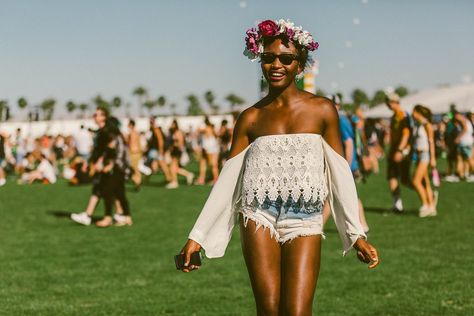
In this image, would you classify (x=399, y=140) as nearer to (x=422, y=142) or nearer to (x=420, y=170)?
(x=422, y=142)

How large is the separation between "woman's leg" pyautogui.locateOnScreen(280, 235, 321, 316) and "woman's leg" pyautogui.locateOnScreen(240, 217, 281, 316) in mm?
39

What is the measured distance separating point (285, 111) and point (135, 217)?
10575 mm

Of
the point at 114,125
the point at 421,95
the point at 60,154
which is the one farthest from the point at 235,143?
the point at 421,95

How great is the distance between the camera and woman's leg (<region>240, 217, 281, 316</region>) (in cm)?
424

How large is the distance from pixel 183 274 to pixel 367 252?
461 cm

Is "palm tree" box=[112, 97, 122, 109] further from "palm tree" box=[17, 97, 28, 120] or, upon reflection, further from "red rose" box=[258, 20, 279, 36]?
"red rose" box=[258, 20, 279, 36]

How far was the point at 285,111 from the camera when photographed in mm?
4395

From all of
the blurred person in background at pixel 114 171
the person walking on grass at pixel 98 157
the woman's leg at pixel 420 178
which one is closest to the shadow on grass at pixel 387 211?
the woman's leg at pixel 420 178

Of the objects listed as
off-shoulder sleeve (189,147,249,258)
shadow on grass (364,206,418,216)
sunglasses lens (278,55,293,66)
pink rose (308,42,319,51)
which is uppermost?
pink rose (308,42,319,51)

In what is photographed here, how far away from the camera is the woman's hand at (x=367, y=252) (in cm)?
426

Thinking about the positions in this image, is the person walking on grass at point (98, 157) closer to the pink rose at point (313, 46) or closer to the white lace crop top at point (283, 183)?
the white lace crop top at point (283, 183)

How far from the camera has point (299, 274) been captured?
4223 mm

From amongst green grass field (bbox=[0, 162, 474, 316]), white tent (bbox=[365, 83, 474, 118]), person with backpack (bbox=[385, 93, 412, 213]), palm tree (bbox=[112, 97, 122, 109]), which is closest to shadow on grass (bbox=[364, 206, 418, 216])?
green grass field (bbox=[0, 162, 474, 316])

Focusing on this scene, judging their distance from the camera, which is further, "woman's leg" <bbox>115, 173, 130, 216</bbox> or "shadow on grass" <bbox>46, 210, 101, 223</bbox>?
"shadow on grass" <bbox>46, 210, 101, 223</bbox>
